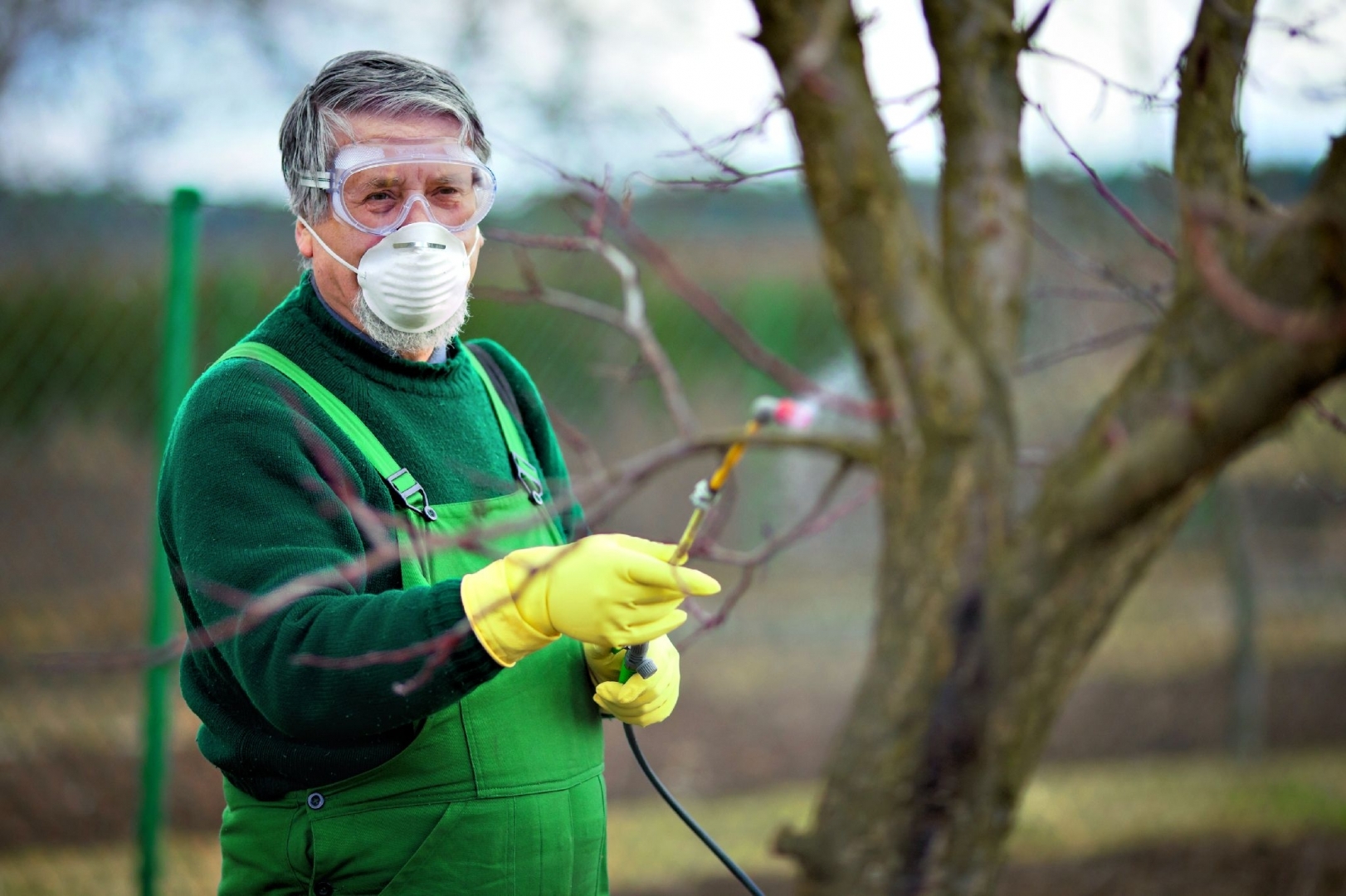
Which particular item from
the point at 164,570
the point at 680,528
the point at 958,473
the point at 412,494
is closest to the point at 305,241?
the point at 412,494

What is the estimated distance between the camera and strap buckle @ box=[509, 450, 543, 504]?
1662 mm

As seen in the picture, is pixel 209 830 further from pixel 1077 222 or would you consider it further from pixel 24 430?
pixel 1077 222

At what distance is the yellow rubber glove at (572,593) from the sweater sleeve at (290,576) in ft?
0.10

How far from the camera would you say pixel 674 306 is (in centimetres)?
451

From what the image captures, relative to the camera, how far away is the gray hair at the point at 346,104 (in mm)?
1572

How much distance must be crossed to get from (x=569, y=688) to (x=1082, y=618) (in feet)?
2.45

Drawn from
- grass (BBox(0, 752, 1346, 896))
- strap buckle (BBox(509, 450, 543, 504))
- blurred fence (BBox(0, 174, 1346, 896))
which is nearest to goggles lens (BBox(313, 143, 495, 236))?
strap buckle (BBox(509, 450, 543, 504))

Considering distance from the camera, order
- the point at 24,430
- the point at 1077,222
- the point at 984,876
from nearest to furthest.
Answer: the point at 984,876
the point at 24,430
the point at 1077,222

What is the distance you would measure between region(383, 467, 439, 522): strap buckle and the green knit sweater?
0.02 m

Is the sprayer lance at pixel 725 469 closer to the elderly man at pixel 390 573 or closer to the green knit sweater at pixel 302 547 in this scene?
the elderly man at pixel 390 573

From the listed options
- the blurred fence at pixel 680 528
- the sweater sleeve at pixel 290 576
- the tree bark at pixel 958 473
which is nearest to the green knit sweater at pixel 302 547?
the sweater sleeve at pixel 290 576

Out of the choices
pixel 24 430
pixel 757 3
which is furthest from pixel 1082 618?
pixel 24 430

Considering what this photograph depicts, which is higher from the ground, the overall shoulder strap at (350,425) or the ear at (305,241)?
the ear at (305,241)

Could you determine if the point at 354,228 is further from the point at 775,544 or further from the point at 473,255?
the point at 775,544
